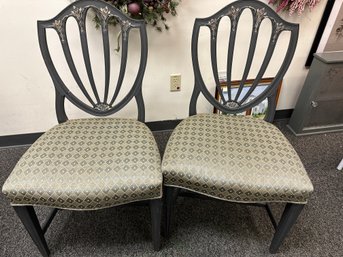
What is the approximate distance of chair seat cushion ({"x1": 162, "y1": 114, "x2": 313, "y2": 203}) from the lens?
84cm

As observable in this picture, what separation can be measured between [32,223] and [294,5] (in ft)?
4.90

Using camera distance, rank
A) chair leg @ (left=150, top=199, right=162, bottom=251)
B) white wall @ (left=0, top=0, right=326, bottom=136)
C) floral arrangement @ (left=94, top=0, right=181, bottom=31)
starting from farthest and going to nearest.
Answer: white wall @ (left=0, top=0, right=326, bottom=136), floral arrangement @ (left=94, top=0, right=181, bottom=31), chair leg @ (left=150, top=199, right=162, bottom=251)

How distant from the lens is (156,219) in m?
0.95

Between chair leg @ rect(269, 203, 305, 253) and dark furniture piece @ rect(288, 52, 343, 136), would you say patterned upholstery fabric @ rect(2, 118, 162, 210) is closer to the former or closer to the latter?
chair leg @ rect(269, 203, 305, 253)

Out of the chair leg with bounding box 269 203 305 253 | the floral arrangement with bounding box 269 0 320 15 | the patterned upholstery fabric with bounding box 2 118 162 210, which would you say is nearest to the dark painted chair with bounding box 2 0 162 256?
the patterned upholstery fabric with bounding box 2 118 162 210

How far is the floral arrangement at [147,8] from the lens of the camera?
1.08m

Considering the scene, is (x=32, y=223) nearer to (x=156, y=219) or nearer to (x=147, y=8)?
(x=156, y=219)

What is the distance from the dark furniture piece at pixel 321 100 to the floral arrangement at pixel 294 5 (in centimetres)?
30

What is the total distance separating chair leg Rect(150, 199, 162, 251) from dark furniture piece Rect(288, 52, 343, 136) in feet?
3.87

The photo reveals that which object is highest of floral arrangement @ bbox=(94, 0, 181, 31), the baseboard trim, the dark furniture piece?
floral arrangement @ bbox=(94, 0, 181, 31)

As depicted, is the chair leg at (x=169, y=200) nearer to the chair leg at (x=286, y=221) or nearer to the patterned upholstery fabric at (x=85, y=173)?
the patterned upholstery fabric at (x=85, y=173)

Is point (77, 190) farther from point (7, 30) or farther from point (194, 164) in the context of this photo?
point (7, 30)

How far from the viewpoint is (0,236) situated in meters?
1.12

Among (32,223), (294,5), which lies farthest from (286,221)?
(294,5)
